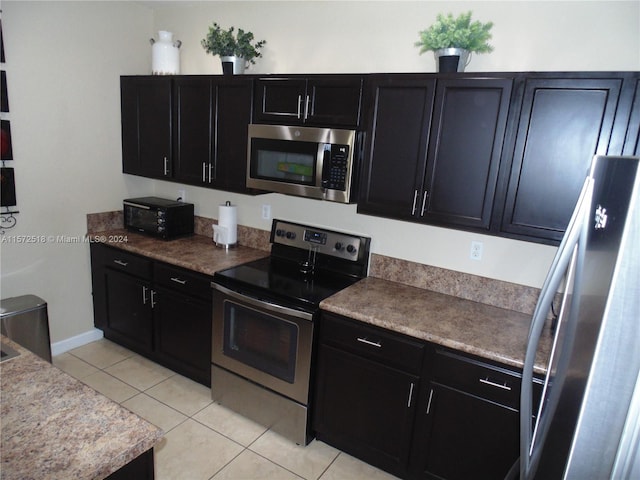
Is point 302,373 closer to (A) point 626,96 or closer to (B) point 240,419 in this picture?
(B) point 240,419

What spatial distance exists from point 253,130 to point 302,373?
1.50 m

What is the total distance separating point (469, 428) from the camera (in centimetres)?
196

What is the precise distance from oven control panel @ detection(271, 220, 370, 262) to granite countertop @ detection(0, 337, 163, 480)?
171 cm

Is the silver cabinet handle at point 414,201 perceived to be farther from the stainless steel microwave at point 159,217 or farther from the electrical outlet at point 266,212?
the stainless steel microwave at point 159,217

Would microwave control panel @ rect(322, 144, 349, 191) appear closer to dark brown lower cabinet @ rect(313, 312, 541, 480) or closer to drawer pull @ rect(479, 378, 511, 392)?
dark brown lower cabinet @ rect(313, 312, 541, 480)

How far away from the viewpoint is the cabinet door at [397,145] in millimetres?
2139

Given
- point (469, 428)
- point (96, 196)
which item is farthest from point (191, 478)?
point (96, 196)

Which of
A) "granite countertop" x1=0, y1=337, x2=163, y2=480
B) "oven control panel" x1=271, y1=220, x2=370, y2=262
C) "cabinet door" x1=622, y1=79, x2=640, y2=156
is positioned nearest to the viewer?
"granite countertop" x1=0, y1=337, x2=163, y2=480

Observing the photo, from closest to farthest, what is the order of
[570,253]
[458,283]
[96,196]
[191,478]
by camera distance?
[570,253], [191,478], [458,283], [96,196]

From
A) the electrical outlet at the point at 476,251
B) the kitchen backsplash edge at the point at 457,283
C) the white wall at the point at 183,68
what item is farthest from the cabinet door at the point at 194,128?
the electrical outlet at the point at 476,251

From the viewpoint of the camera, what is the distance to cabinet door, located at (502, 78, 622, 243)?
176 cm

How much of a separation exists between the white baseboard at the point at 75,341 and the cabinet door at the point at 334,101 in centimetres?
257

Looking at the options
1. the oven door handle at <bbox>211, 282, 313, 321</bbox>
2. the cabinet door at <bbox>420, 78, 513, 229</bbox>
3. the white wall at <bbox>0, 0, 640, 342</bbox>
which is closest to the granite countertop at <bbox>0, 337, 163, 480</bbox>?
the oven door handle at <bbox>211, 282, 313, 321</bbox>

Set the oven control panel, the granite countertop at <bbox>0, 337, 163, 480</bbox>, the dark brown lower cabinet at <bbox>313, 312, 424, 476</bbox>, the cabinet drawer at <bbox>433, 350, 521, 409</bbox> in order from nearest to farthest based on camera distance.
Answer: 1. the granite countertop at <bbox>0, 337, 163, 480</bbox>
2. the cabinet drawer at <bbox>433, 350, 521, 409</bbox>
3. the dark brown lower cabinet at <bbox>313, 312, 424, 476</bbox>
4. the oven control panel
